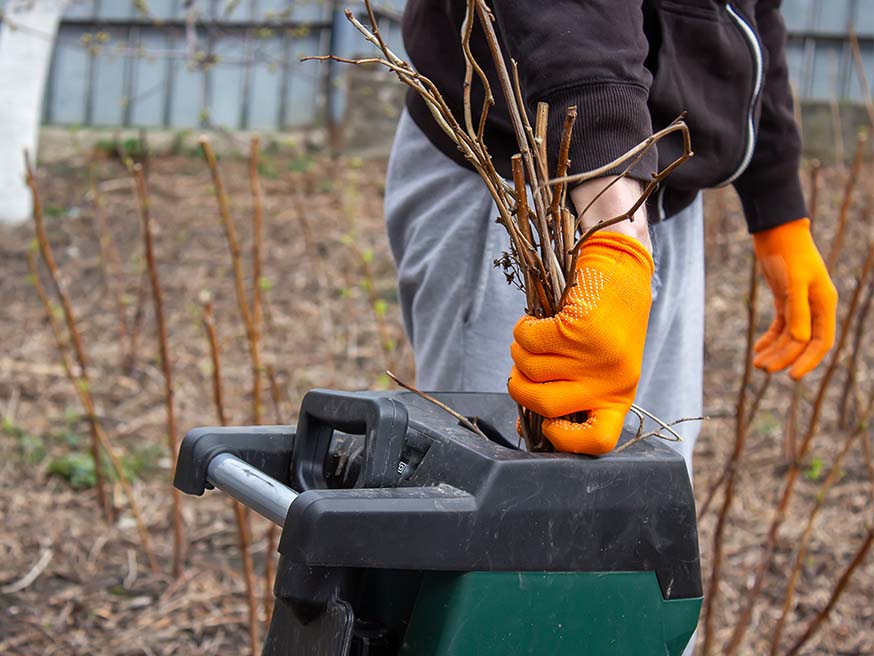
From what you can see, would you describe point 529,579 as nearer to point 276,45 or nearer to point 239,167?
point 239,167

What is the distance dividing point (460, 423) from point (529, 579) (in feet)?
0.67

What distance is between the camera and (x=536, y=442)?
1216mm

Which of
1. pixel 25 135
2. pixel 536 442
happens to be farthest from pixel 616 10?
pixel 25 135

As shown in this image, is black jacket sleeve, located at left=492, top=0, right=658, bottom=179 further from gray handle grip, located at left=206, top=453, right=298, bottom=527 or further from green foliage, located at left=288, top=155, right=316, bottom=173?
green foliage, located at left=288, top=155, right=316, bottom=173

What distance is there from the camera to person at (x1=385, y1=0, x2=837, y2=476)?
118cm

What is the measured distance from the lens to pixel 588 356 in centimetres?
116

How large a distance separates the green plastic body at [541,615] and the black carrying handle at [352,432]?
12 centimetres

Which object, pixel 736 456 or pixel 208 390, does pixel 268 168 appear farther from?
pixel 736 456

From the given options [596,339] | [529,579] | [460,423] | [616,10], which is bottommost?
[529,579]

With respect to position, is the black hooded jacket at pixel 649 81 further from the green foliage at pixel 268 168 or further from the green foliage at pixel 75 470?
the green foliage at pixel 268 168

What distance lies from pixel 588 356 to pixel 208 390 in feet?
10.4

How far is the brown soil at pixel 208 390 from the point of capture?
265cm

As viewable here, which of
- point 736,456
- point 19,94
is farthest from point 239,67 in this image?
point 736,456

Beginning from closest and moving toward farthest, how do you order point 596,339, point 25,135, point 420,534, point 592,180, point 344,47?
point 420,534, point 596,339, point 592,180, point 25,135, point 344,47
